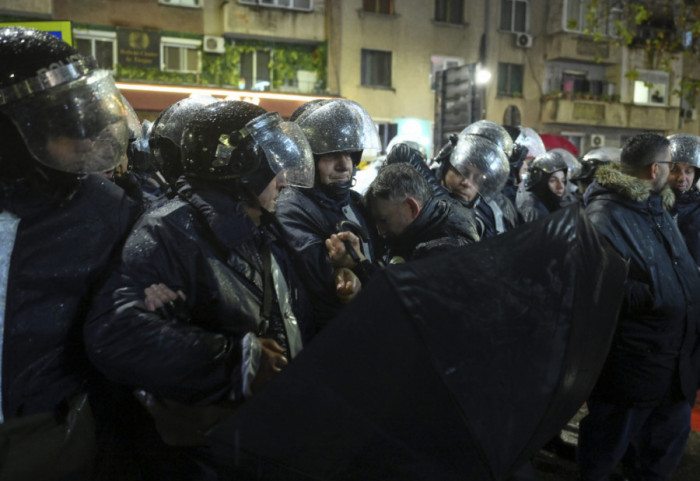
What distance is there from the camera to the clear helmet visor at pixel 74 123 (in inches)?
67.3

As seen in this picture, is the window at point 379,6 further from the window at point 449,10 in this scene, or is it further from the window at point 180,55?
the window at point 180,55

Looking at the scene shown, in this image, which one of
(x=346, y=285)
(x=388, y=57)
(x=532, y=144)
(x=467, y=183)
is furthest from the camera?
(x=388, y=57)

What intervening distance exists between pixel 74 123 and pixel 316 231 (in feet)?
4.72

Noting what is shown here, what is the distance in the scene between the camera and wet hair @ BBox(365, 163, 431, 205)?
3.11m

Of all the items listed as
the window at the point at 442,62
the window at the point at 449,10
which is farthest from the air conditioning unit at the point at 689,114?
the window at the point at 449,10

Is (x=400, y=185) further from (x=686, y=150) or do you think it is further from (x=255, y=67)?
(x=255, y=67)

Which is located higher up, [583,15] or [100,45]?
[583,15]

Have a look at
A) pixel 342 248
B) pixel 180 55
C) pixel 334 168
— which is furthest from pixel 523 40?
pixel 342 248

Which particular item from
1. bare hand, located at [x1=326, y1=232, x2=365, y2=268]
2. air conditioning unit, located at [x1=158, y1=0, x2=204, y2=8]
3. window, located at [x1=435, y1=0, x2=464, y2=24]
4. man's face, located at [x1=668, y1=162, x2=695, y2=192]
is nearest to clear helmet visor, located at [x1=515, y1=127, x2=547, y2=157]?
man's face, located at [x1=668, y1=162, x2=695, y2=192]

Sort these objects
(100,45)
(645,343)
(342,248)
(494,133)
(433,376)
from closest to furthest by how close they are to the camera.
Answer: (433,376), (342,248), (645,343), (494,133), (100,45)

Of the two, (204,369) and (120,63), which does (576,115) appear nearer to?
(120,63)

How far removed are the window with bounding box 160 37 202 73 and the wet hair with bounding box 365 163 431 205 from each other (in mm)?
19237

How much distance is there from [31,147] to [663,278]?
3.38 m

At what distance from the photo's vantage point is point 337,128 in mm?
3492
